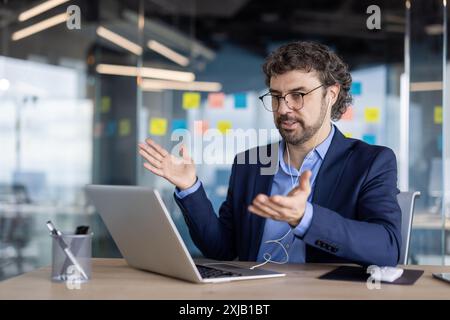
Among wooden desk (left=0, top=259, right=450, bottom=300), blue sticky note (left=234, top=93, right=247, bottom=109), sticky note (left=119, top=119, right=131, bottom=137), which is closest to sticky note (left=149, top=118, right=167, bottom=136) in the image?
sticky note (left=119, top=119, right=131, bottom=137)

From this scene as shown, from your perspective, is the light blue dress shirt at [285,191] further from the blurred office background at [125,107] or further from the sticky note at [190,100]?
the sticky note at [190,100]

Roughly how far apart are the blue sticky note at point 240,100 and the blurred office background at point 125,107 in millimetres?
13

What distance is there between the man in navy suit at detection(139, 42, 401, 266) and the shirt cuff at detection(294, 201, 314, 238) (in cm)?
23

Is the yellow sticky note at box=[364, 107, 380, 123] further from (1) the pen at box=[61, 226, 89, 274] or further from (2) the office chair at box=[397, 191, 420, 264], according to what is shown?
(1) the pen at box=[61, 226, 89, 274]

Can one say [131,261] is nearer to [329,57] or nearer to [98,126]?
[329,57]

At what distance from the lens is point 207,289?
1483 millimetres

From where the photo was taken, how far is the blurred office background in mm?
4934

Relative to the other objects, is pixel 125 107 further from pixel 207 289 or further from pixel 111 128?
pixel 207 289

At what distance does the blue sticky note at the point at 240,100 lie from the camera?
19.4ft

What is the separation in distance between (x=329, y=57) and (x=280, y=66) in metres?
0.20

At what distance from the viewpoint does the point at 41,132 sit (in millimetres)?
5305

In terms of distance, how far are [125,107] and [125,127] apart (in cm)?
18

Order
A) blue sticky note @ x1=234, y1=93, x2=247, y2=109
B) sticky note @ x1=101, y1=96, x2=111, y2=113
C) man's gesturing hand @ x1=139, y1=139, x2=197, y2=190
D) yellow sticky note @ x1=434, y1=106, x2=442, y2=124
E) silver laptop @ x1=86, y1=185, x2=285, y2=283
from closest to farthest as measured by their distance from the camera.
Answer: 1. silver laptop @ x1=86, y1=185, x2=285, y2=283
2. man's gesturing hand @ x1=139, y1=139, x2=197, y2=190
3. yellow sticky note @ x1=434, y1=106, x2=442, y2=124
4. sticky note @ x1=101, y1=96, x2=111, y2=113
5. blue sticky note @ x1=234, y1=93, x2=247, y2=109
